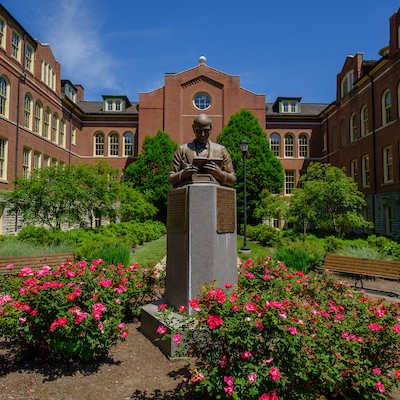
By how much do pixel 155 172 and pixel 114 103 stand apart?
12.7m

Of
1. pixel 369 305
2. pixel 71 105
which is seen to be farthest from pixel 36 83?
pixel 369 305

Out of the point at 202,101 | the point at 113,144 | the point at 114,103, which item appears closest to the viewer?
the point at 202,101

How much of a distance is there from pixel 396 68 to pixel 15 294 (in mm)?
25685

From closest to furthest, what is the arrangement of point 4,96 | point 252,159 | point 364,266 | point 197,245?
1. point 197,245
2. point 364,266
3. point 4,96
4. point 252,159

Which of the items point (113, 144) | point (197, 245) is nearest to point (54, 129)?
point (113, 144)

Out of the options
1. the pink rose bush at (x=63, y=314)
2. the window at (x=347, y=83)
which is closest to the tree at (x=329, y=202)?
the window at (x=347, y=83)

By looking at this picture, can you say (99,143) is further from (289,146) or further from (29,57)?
(289,146)

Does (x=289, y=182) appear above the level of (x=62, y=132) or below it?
below

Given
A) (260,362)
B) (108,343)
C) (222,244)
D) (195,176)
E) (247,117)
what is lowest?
(108,343)

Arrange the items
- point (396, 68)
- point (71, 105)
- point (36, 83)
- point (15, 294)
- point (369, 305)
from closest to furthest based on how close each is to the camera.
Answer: point (369, 305) < point (15, 294) < point (396, 68) < point (36, 83) < point (71, 105)

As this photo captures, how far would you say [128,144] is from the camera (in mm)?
35875

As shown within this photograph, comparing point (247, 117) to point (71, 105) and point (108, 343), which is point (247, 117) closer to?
point (71, 105)

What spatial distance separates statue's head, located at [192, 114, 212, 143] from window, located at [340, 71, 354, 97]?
28.5 meters

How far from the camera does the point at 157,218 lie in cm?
2981
